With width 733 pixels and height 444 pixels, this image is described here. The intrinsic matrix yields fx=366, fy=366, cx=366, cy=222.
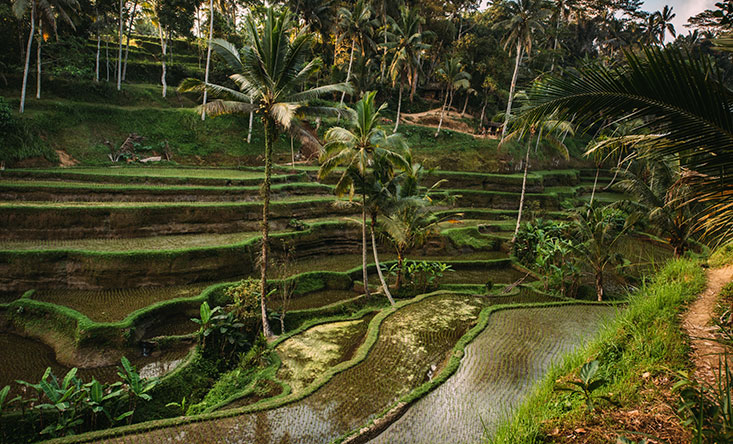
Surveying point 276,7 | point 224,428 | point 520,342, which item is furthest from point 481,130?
point 224,428

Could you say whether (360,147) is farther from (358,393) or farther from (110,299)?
(110,299)

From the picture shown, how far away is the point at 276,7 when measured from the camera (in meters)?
33.3

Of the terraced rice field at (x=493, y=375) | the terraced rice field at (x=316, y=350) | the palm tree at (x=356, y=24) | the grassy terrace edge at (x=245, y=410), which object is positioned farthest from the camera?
the palm tree at (x=356, y=24)

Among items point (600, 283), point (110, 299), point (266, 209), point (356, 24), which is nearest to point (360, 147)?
point (266, 209)

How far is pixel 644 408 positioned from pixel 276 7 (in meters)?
38.3

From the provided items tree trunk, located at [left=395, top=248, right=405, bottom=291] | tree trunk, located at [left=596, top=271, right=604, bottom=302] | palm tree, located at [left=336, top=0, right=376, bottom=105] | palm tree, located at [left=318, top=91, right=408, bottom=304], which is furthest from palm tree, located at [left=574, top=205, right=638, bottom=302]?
palm tree, located at [left=336, top=0, right=376, bottom=105]

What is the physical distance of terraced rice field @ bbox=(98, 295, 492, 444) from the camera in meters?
5.72

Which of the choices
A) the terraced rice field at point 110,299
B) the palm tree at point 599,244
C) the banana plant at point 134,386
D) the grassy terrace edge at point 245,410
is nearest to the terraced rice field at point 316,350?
the grassy terrace edge at point 245,410

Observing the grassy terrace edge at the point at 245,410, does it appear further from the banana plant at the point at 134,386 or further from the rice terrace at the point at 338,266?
the banana plant at the point at 134,386

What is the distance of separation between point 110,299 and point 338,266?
318 inches

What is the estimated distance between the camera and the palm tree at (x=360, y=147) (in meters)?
11.1

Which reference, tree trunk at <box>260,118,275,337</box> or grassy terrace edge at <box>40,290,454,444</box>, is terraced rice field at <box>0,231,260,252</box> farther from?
grassy terrace edge at <box>40,290,454,444</box>

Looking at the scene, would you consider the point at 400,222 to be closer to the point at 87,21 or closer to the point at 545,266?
the point at 545,266

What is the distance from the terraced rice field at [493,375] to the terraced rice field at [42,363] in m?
6.11
